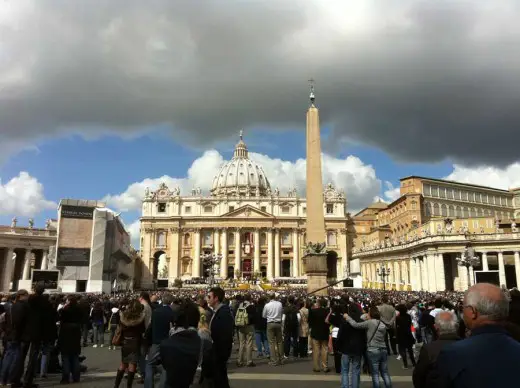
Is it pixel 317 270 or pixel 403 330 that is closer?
pixel 403 330

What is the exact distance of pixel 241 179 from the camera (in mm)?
114562

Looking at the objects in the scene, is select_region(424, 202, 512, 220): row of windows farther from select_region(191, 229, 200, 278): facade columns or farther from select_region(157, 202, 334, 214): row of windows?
select_region(191, 229, 200, 278): facade columns

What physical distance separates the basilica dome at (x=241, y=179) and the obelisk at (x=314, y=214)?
82.3 m

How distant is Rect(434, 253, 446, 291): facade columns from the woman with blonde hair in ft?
149

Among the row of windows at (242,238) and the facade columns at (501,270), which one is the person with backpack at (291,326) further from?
the row of windows at (242,238)

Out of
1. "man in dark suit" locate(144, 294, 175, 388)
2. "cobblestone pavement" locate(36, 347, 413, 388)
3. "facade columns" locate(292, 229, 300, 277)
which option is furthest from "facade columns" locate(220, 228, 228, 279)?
"man in dark suit" locate(144, 294, 175, 388)

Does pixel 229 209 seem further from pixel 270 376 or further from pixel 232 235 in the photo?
pixel 270 376

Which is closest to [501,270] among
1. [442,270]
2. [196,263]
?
[442,270]

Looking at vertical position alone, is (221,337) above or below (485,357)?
below

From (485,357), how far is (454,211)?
78.9 meters

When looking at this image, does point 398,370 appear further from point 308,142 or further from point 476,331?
point 308,142

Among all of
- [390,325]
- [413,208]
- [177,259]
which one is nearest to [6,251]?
[177,259]

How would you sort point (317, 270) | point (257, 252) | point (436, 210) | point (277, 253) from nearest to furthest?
point (317, 270)
point (436, 210)
point (257, 252)
point (277, 253)

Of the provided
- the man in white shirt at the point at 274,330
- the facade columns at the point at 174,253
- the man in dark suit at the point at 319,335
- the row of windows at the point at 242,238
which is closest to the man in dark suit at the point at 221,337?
the man in dark suit at the point at 319,335
